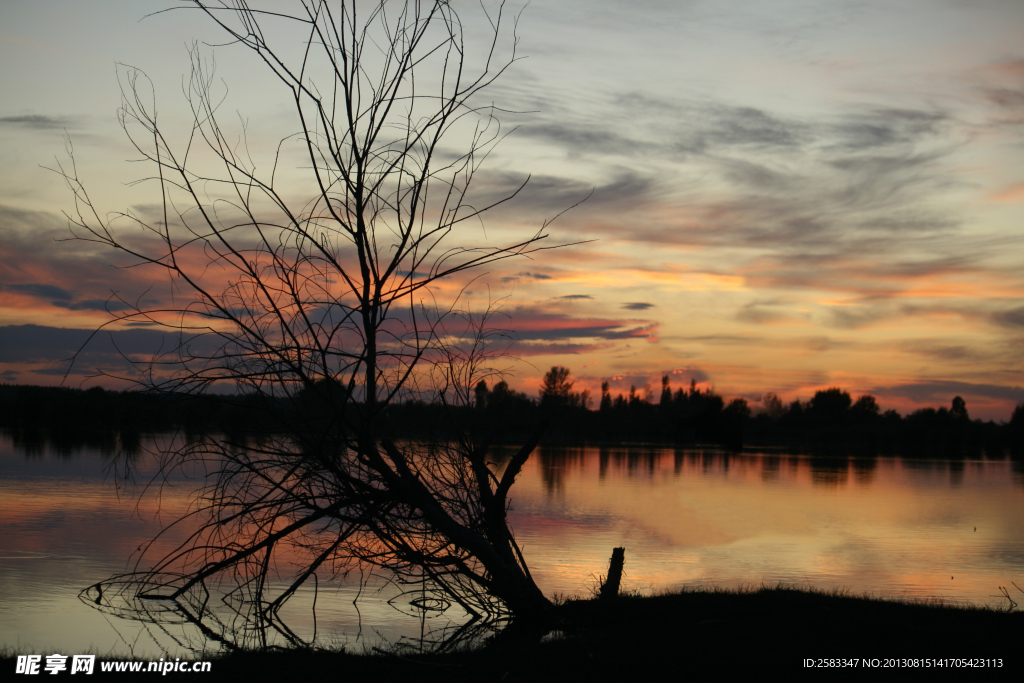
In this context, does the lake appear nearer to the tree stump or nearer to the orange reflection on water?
the orange reflection on water

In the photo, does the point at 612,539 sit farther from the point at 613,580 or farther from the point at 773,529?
the point at 613,580

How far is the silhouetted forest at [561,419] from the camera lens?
675 cm

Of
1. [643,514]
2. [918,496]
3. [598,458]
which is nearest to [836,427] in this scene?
[598,458]

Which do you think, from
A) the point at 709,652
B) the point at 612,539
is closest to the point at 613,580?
the point at 709,652

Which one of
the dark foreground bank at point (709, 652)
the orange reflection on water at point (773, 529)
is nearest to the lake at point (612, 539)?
the orange reflection on water at point (773, 529)

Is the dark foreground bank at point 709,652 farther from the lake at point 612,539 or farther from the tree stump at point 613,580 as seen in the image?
the lake at point 612,539

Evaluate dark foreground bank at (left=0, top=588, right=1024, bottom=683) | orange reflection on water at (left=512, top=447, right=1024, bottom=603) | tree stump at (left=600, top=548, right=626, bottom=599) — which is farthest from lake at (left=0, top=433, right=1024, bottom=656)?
dark foreground bank at (left=0, top=588, right=1024, bottom=683)

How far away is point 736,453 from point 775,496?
1296 inches

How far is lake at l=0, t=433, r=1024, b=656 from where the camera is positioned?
34.9 ft

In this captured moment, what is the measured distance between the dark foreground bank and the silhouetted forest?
203 cm

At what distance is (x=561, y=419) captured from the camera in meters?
14.0

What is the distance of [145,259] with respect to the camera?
5.97m

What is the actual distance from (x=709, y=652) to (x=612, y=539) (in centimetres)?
1295

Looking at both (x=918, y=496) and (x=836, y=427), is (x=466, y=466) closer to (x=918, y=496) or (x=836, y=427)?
(x=918, y=496)
